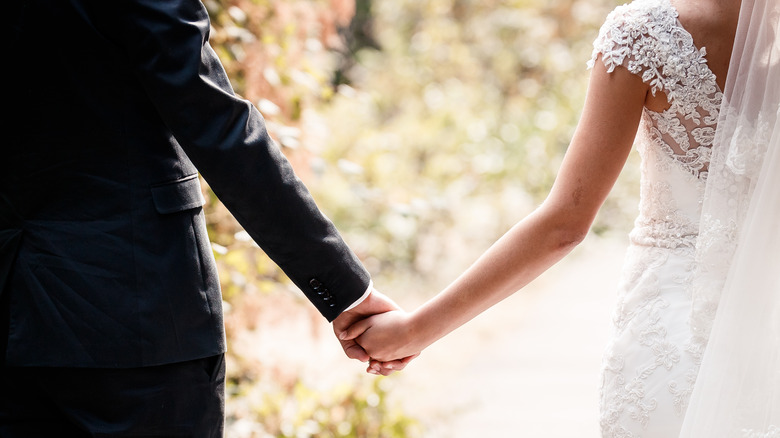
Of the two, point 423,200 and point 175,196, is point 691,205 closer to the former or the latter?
point 175,196

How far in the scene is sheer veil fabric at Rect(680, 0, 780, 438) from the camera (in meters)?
1.60

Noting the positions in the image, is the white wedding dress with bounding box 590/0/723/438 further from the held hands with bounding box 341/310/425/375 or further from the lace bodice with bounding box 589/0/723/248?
the held hands with bounding box 341/310/425/375

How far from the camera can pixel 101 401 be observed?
65.2 inches

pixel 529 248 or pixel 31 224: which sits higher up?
pixel 529 248

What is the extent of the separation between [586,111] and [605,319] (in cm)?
427

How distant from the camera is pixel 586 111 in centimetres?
173

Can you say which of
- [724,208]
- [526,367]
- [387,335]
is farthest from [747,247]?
[526,367]

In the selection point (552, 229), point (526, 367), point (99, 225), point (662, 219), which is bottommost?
point (526, 367)

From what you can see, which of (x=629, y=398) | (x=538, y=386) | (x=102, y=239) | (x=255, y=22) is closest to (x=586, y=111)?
(x=629, y=398)

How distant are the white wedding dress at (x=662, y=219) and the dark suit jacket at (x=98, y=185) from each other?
85cm

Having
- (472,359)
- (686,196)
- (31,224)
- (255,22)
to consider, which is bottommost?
(472,359)

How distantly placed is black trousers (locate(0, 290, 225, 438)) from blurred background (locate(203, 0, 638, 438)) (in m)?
1.01

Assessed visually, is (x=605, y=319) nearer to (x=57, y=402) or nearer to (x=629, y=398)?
(x=629, y=398)

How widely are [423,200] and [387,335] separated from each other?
1477 mm
